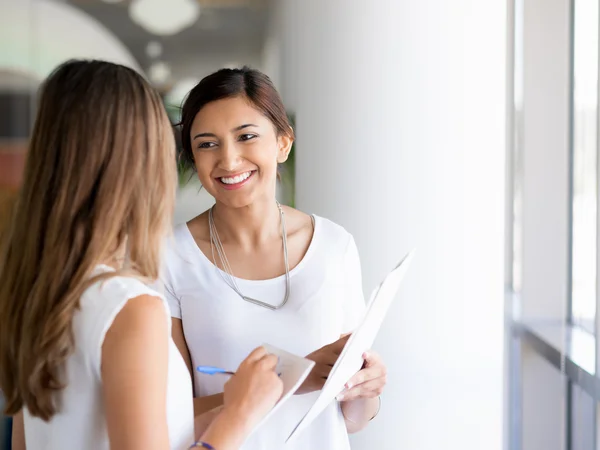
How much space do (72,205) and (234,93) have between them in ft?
2.36

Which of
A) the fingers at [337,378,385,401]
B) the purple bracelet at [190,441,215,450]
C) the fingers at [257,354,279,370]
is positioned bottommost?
the fingers at [337,378,385,401]

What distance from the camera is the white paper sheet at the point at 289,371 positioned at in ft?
3.63

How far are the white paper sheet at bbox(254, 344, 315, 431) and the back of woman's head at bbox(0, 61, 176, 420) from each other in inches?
10.9

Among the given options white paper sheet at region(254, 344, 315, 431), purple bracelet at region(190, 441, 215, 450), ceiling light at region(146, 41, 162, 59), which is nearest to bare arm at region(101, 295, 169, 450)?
purple bracelet at region(190, 441, 215, 450)

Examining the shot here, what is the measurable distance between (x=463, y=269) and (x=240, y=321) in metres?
0.86

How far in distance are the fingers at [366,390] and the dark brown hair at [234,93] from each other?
2.07 ft

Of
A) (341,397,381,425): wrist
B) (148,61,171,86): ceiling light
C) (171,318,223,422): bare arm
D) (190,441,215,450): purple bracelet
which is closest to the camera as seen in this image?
(190,441,215,450): purple bracelet

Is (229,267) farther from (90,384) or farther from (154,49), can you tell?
(154,49)

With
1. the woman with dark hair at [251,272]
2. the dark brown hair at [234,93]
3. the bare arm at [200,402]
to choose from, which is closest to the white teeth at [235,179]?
the woman with dark hair at [251,272]

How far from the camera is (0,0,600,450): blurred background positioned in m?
2.15

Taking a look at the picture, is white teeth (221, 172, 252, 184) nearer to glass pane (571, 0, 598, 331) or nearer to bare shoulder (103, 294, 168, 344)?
bare shoulder (103, 294, 168, 344)

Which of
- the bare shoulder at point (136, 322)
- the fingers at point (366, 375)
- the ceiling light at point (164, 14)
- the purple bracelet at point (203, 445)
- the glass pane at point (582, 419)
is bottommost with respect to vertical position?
the glass pane at point (582, 419)

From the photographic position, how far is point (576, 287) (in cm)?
223

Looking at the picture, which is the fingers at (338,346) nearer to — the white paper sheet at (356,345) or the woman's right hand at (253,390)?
the white paper sheet at (356,345)
